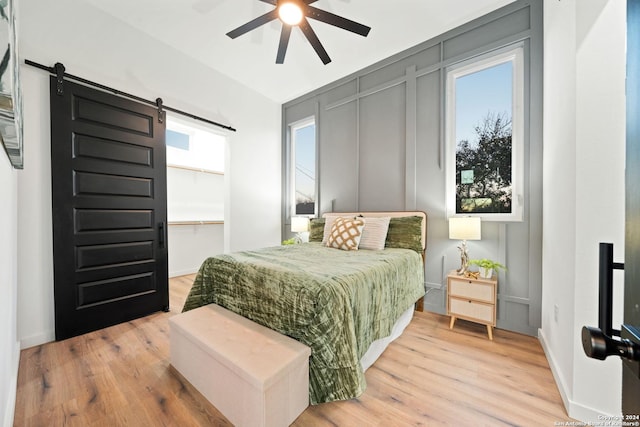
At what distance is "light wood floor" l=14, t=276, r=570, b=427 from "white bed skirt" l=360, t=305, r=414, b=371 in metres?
0.06

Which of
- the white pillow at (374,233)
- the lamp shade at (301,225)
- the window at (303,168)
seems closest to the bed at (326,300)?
the white pillow at (374,233)

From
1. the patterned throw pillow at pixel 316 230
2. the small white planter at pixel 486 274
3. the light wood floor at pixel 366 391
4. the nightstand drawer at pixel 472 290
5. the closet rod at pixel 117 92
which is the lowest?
the light wood floor at pixel 366 391

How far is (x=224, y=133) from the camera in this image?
3551 mm

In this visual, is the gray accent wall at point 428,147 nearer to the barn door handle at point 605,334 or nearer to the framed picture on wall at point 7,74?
the barn door handle at point 605,334

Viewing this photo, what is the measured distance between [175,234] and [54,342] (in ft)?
7.62

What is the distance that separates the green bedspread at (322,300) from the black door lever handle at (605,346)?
38.6 inches

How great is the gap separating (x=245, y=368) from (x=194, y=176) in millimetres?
4170

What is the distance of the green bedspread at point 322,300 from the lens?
131 cm

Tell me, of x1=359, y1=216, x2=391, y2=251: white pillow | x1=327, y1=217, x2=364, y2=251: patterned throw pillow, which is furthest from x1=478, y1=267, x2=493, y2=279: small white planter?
x1=327, y1=217, x2=364, y2=251: patterned throw pillow

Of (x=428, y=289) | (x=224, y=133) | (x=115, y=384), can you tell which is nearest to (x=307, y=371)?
(x=115, y=384)

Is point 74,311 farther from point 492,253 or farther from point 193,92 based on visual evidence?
point 492,253

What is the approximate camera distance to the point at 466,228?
2.27m

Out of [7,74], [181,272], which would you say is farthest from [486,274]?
[181,272]

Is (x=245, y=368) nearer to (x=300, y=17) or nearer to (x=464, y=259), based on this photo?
(x=464, y=259)
